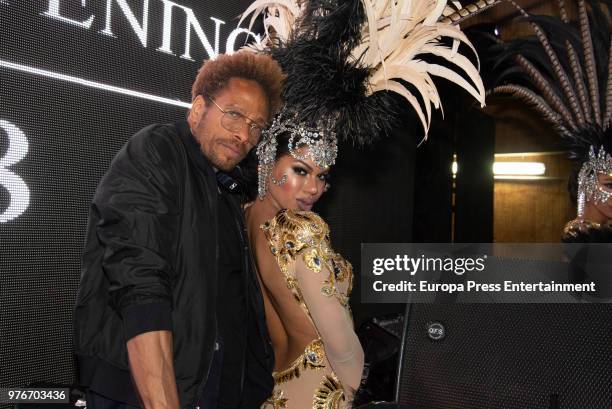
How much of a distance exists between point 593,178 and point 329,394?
228cm

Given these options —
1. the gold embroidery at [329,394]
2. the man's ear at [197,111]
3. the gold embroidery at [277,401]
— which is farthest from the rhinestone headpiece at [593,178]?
the man's ear at [197,111]

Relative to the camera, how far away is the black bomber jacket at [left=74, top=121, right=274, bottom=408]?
1.23 m

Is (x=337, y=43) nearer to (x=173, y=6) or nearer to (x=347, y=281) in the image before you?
(x=347, y=281)

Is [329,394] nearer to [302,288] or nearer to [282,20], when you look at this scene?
[302,288]

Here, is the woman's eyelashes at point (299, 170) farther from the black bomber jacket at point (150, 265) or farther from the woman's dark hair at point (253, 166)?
the black bomber jacket at point (150, 265)

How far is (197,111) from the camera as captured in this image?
5.27 ft

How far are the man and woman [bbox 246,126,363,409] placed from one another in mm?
169

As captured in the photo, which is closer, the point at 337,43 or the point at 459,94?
the point at 337,43

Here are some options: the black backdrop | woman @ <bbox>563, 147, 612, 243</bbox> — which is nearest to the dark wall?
the black backdrop

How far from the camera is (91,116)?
2.21 m

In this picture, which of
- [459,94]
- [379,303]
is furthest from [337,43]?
[459,94]

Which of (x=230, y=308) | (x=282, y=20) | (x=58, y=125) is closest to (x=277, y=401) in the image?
(x=230, y=308)

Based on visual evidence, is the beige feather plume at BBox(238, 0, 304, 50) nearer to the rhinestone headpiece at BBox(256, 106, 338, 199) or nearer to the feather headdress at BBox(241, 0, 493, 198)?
the feather headdress at BBox(241, 0, 493, 198)

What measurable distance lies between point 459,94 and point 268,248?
4.44m
